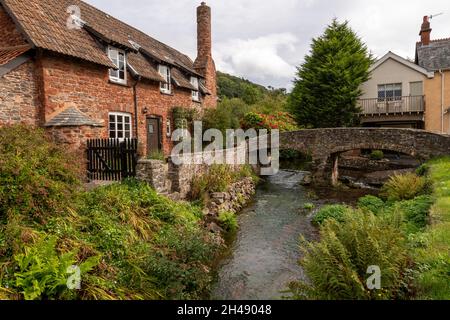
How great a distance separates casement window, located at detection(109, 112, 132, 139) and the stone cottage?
1.9 inches

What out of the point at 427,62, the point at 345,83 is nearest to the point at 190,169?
the point at 345,83

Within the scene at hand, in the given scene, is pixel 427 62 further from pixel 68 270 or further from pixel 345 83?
pixel 68 270

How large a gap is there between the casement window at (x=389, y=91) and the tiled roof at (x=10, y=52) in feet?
85.4

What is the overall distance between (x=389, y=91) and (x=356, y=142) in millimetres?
10744

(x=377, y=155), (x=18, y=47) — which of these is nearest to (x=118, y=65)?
(x=18, y=47)

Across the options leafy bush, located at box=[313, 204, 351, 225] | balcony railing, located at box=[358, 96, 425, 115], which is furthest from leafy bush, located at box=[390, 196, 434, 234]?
balcony railing, located at box=[358, 96, 425, 115]

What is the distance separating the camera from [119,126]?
14180 mm

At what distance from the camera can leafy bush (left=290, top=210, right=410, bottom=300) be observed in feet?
15.0

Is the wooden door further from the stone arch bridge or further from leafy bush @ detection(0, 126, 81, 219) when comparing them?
the stone arch bridge

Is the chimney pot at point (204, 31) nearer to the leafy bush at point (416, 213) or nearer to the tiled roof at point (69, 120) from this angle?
the tiled roof at point (69, 120)

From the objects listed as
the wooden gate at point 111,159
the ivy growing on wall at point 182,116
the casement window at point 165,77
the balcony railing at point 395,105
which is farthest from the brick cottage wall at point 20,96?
the balcony railing at point 395,105

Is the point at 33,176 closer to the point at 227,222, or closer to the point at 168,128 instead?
the point at 227,222

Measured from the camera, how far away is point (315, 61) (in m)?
25.6

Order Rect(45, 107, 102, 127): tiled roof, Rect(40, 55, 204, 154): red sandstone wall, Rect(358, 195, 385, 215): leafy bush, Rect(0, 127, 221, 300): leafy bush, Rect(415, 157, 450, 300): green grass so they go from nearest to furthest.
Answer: Rect(415, 157, 450, 300): green grass
Rect(0, 127, 221, 300): leafy bush
Rect(45, 107, 102, 127): tiled roof
Rect(40, 55, 204, 154): red sandstone wall
Rect(358, 195, 385, 215): leafy bush
